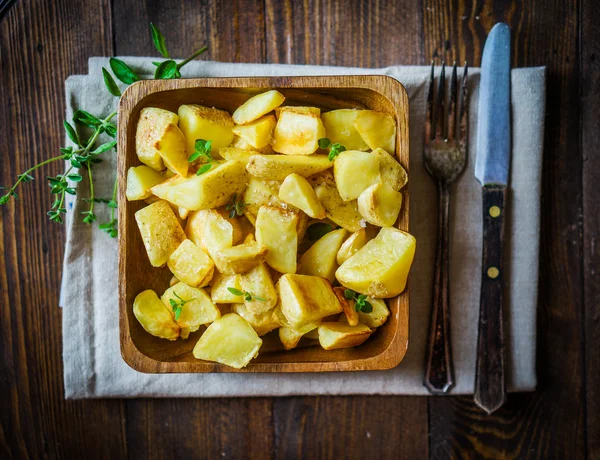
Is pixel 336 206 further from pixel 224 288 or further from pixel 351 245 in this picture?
pixel 224 288

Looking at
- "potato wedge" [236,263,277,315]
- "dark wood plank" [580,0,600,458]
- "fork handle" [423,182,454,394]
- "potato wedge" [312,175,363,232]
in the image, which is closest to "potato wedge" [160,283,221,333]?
"potato wedge" [236,263,277,315]

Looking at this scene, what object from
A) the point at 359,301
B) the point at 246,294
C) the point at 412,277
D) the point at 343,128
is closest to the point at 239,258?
the point at 246,294

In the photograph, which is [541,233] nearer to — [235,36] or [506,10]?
[506,10]

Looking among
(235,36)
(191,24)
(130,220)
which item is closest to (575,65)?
(235,36)

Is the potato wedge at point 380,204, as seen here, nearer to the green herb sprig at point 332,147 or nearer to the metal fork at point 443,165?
the green herb sprig at point 332,147

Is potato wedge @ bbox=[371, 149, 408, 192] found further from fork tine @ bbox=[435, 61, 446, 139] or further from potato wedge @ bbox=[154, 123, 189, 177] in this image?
potato wedge @ bbox=[154, 123, 189, 177]

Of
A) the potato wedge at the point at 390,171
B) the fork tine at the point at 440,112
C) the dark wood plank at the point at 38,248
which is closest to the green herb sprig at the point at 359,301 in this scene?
the potato wedge at the point at 390,171
